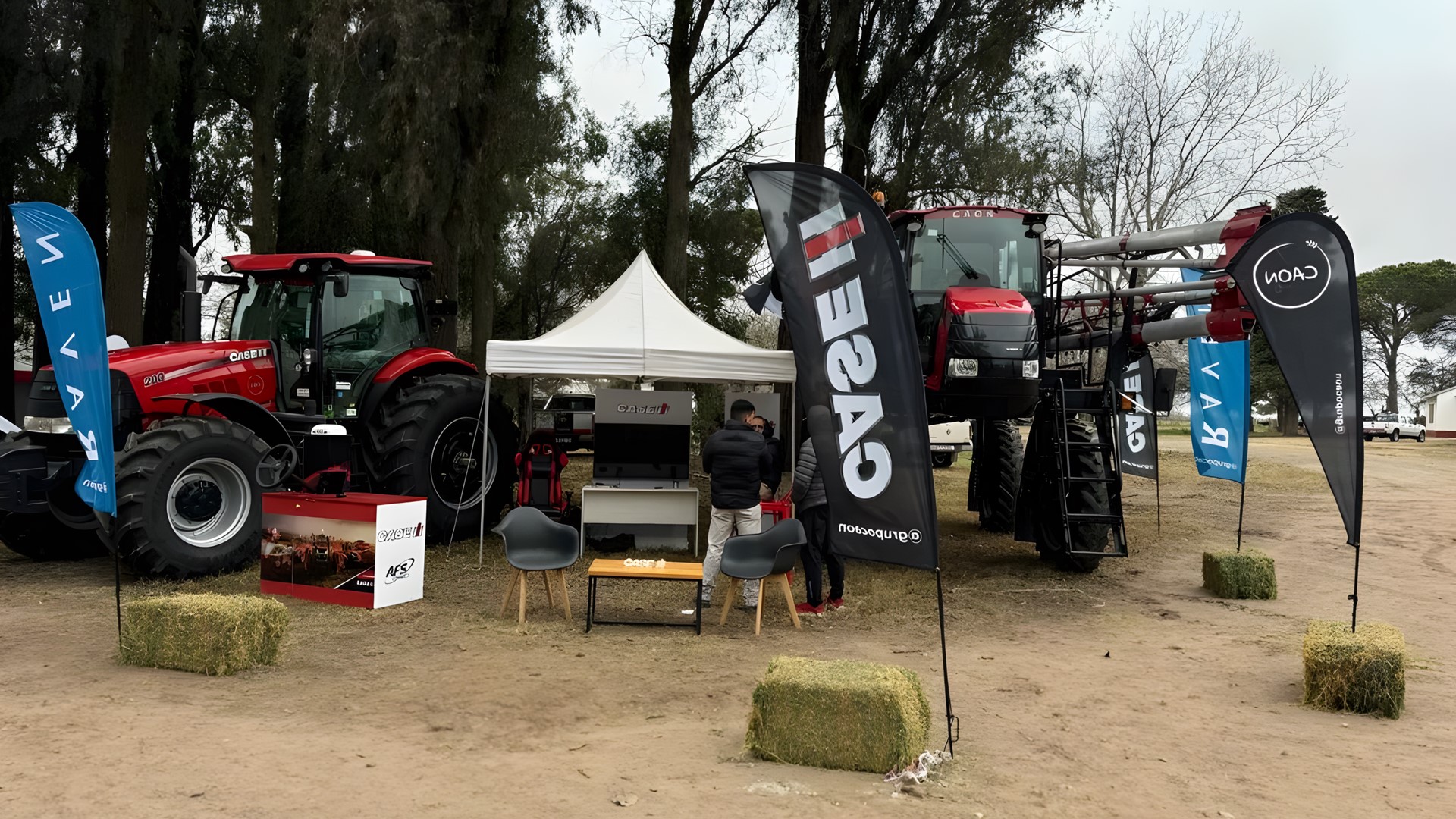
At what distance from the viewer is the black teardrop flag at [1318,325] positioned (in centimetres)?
612

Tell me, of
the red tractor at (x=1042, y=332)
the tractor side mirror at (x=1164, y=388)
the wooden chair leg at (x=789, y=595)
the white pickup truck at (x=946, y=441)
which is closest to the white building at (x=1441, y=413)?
the white pickup truck at (x=946, y=441)

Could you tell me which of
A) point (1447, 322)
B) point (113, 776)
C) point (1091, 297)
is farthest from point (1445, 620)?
point (1447, 322)

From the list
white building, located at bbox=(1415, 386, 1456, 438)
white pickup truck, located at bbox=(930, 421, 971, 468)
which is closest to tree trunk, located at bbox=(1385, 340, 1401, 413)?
white building, located at bbox=(1415, 386, 1456, 438)

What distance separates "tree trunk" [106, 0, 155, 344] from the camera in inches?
531

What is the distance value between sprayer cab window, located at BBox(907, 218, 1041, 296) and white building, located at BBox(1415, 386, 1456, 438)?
5414cm

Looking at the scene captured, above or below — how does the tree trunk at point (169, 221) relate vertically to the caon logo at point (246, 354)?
above

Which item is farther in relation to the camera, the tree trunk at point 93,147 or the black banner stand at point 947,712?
the tree trunk at point 93,147

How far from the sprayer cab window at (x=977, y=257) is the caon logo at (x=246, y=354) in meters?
5.70

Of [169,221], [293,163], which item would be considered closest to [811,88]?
[293,163]

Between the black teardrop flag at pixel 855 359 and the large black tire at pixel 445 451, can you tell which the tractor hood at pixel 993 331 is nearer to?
the black teardrop flag at pixel 855 359

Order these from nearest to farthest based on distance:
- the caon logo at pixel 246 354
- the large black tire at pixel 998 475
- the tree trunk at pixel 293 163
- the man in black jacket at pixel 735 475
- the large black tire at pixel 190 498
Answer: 1. the large black tire at pixel 190 498
2. the man in black jacket at pixel 735 475
3. the caon logo at pixel 246 354
4. the large black tire at pixel 998 475
5. the tree trunk at pixel 293 163

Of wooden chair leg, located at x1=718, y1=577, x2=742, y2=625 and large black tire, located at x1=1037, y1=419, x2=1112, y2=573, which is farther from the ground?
large black tire, located at x1=1037, y1=419, x2=1112, y2=573

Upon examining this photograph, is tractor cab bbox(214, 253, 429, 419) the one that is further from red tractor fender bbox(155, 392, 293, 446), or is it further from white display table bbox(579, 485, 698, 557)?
white display table bbox(579, 485, 698, 557)

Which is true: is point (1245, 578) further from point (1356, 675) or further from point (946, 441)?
point (946, 441)
